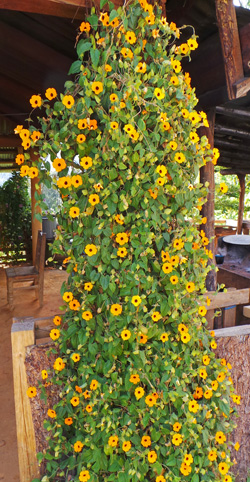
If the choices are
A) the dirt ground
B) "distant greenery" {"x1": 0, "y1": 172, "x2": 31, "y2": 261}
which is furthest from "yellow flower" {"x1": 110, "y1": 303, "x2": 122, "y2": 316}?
"distant greenery" {"x1": 0, "y1": 172, "x2": 31, "y2": 261}

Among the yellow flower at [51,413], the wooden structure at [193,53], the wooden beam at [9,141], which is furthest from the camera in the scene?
the wooden beam at [9,141]

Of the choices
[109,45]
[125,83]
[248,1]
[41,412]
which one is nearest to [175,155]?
[125,83]

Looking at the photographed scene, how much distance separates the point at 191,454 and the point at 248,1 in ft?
45.9

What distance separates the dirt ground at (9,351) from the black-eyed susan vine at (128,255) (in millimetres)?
692

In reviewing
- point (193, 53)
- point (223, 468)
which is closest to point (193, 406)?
point (223, 468)

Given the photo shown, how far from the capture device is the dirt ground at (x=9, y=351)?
85.2 inches

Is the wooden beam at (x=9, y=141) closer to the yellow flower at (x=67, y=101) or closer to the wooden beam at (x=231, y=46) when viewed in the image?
the wooden beam at (x=231, y=46)

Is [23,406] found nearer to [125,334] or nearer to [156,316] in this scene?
[125,334]

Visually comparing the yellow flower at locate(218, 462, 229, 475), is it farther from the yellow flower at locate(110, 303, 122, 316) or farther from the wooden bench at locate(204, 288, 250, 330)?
the yellow flower at locate(110, 303, 122, 316)

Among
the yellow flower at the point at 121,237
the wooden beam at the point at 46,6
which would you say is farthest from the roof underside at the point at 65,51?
the yellow flower at the point at 121,237

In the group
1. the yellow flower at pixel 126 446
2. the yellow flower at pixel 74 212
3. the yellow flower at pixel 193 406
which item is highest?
the yellow flower at pixel 74 212

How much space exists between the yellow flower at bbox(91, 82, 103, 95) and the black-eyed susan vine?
0.08 ft

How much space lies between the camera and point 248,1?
11961mm

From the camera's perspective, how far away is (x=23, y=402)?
1733mm
